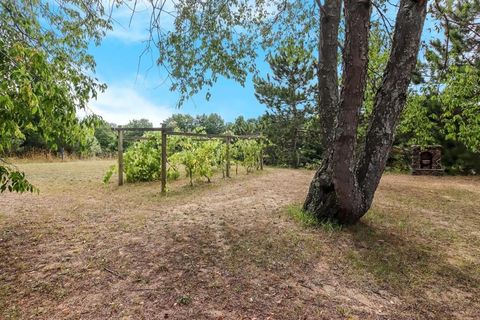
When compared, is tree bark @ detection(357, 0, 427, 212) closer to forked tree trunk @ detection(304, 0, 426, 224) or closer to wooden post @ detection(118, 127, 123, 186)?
forked tree trunk @ detection(304, 0, 426, 224)

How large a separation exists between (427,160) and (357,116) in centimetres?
898

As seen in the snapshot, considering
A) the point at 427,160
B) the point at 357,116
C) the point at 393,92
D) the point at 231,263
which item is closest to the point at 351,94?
the point at 357,116

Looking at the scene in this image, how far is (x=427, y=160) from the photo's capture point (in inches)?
427

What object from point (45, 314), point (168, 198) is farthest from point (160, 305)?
point (168, 198)

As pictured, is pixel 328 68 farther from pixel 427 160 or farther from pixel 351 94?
pixel 427 160

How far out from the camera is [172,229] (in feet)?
12.0

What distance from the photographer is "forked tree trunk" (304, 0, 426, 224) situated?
3.30 meters

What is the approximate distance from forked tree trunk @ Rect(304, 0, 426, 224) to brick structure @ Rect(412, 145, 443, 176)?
8.28m

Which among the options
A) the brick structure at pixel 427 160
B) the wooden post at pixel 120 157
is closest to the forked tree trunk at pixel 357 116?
the wooden post at pixel 120 157

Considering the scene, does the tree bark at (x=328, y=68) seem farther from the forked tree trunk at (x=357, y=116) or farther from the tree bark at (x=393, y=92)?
the tree bark at (x=393, y=92)

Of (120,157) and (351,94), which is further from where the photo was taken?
(120,157)

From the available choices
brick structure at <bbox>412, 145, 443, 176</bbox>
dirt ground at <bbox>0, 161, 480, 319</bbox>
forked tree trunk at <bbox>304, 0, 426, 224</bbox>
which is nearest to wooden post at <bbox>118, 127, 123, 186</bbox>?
dirt ground at <bbox>0, 161, 480, 319</bbox>

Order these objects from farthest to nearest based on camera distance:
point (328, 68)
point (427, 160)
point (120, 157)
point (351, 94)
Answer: point (427, 160)
point (120, 157)
point (328, 68)
point (351, 94)

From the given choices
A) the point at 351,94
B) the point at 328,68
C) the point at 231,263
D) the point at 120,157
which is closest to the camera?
the point at 231,263
